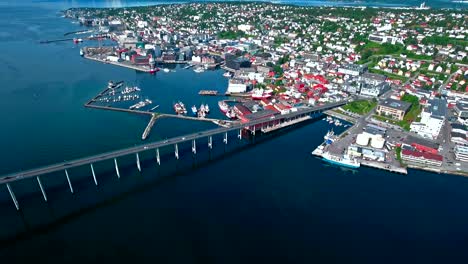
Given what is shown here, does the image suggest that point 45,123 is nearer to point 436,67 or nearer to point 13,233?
point 13,233

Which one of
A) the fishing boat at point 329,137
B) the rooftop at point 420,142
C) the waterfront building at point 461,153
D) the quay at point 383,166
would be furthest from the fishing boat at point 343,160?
the waterfront building at point 461,153

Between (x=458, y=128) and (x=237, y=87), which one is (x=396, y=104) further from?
(x=237, y=87)

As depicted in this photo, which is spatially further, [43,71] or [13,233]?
[43,71]

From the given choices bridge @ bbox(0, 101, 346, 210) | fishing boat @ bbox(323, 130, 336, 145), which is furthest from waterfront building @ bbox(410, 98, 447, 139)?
bridge @ bbox(0, 101, 346, 210)

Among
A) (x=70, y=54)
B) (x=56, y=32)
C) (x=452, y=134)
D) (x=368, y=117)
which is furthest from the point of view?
(x=56, y=32)

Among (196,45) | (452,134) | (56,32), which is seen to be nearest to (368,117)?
(452,134)

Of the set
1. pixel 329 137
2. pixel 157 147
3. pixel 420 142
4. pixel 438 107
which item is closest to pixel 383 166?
pixel 420 142

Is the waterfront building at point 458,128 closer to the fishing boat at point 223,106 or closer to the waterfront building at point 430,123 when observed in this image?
the waterfront building at point 430,123

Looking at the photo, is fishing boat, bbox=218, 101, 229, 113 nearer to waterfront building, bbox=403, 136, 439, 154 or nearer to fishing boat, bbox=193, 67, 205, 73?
fishing boat, bbox=193, 67, 205, 73

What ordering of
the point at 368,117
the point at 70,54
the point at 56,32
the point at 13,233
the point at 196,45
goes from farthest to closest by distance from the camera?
the point at 56,32 → the point at 196,45 → the point at 70,54 → the point at 368,117 → the point at 13,233
